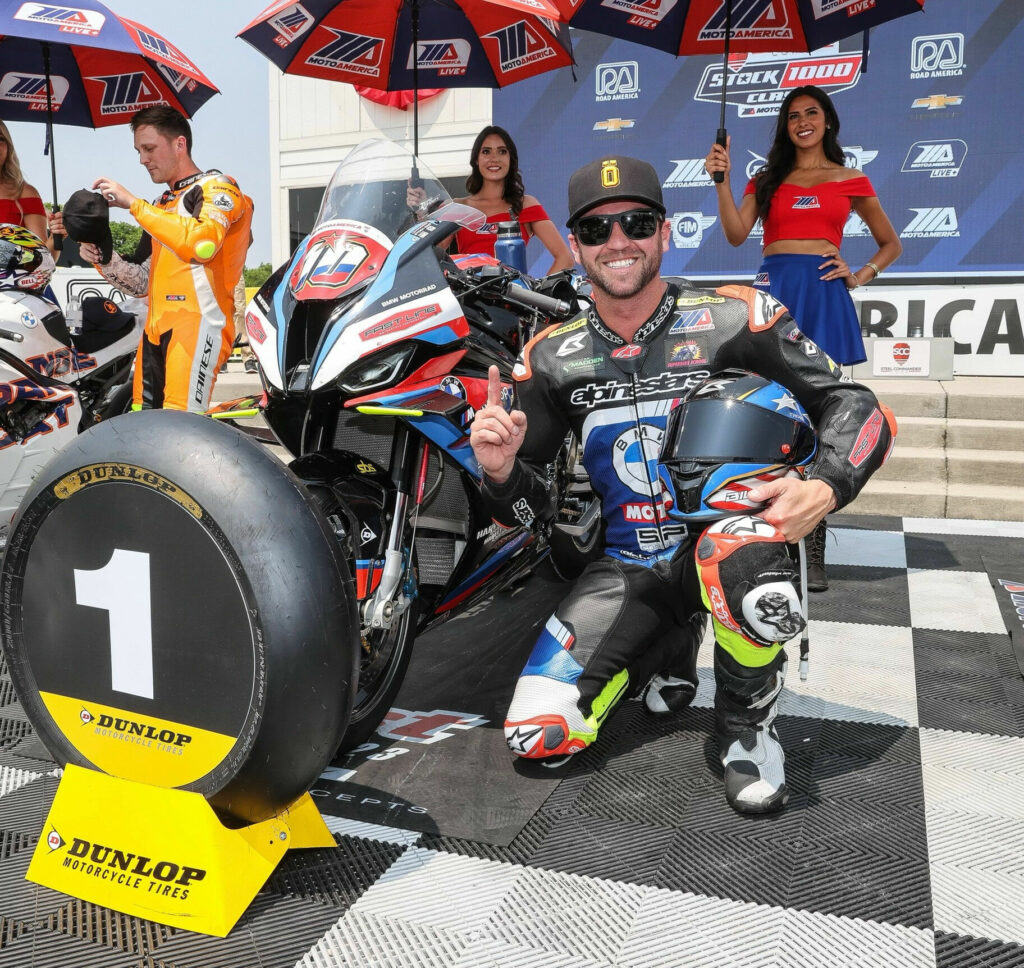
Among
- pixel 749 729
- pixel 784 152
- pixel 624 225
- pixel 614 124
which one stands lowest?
pixel 749 729

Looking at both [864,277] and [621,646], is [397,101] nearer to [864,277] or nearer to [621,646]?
[864,277]

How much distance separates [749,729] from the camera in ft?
6.95

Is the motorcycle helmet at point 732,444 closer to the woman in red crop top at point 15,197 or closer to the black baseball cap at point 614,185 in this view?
the black baseball cap at point 614,185

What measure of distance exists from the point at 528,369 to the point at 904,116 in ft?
27.7

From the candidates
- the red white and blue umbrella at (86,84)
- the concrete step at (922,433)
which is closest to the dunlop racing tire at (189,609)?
the red white and blue umbrella at (86,84)

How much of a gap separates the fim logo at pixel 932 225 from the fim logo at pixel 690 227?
1995 mm

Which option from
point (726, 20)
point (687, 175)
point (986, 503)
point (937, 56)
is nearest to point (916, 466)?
point (986, 503)

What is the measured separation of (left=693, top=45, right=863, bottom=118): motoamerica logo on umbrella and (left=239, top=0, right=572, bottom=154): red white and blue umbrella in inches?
190

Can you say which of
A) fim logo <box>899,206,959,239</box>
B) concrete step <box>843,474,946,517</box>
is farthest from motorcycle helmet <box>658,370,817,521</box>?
fim logo <box>899,206,959,239</box>

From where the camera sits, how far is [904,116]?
30.5 ft

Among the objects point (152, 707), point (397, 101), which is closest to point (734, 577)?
point (152, 707)

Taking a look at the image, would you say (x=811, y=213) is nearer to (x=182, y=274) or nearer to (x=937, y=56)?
(x=182, y=274)

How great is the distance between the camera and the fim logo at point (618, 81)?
10477 millimetres

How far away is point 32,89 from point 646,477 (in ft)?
15.7
